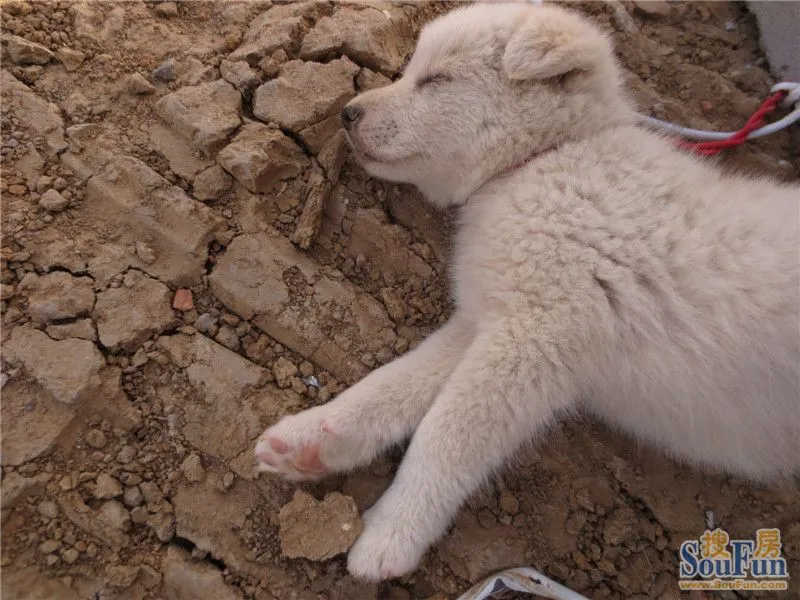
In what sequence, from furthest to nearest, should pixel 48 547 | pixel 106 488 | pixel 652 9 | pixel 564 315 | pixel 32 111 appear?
1. pixel 652 9
2. pixel 32 111
3. pixel 564 315
4. pixel 106 488
5. pixel 48 547

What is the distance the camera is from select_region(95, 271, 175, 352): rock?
8.14ft

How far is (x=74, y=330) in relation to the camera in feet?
7.99

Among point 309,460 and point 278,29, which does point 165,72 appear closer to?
point 278,29

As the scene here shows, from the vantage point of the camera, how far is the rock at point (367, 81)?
3.22 metres

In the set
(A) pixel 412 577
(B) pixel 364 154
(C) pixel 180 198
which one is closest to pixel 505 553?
(A) pixel 412 577

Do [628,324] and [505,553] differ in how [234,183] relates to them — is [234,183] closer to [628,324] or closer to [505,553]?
[628,324]

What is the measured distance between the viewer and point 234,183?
2.88m

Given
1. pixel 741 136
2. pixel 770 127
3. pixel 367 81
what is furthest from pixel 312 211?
pixel 770 127

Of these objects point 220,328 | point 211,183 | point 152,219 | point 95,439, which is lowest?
point 95,439

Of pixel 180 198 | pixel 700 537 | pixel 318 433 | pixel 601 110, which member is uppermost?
pixel 601 110

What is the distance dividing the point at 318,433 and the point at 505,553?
1024 mm

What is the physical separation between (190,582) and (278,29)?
2928 millimetres

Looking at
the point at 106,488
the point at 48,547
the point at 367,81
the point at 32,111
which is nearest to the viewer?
the point at 48,547

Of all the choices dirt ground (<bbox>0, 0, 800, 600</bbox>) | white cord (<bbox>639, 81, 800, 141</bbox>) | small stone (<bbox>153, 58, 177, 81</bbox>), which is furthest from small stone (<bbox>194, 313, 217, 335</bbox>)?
white cord (<bbox>639, 81, 800, 141</bbox>)
